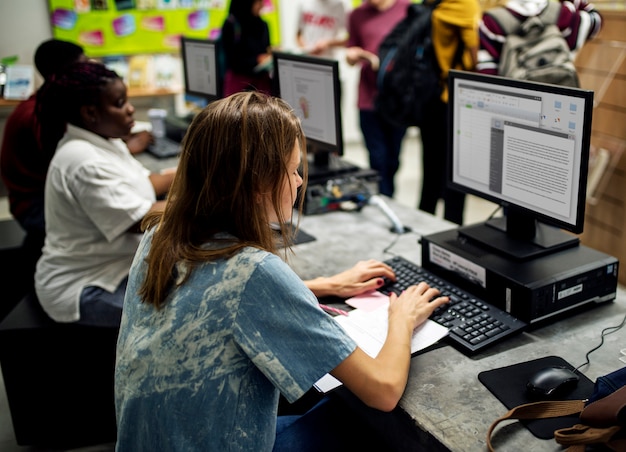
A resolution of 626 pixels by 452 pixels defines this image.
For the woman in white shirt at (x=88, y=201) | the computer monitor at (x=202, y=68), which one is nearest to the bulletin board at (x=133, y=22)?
the computer monitor at (x=202, y=68)

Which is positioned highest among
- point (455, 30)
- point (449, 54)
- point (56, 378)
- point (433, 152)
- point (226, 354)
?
point (455, 30)

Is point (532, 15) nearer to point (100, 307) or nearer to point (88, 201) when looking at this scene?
point (88, 201)

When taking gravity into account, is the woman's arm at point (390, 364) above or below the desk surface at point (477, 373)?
above

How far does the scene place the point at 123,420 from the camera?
1.05 meters

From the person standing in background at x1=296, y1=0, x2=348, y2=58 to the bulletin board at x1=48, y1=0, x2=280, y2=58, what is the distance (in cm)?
102

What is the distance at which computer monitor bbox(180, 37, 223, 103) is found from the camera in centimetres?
308

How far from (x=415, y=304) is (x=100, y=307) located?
101 centimetres

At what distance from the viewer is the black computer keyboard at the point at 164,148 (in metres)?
3.04

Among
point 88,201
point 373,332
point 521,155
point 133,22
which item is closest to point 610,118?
point 521,155

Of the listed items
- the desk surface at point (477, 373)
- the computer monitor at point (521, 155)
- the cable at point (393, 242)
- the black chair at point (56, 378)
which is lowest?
the black chair at point (56, 378)

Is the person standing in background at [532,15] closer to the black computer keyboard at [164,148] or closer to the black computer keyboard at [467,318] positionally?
the black computer keyboard at [467,318]

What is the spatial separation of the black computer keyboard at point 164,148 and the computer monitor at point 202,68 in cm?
29

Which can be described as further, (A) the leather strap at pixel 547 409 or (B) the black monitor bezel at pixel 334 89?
(B) the black monitor bezel at pixel 334 89

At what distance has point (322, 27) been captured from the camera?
167 inches
